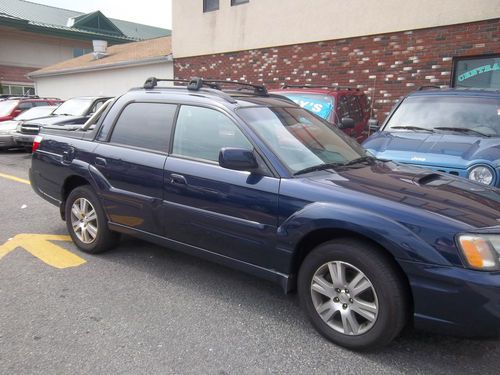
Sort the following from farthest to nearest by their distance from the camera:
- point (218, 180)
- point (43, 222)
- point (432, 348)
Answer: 1. point (43, 222)
2. point (218, 180)
3. point (432, 348)

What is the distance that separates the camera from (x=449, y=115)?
222 inches

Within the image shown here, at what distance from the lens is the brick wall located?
905 centimetres

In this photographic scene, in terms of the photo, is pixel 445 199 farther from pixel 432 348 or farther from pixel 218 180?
pixel 218 180

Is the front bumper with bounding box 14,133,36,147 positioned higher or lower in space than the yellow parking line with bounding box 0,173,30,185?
higher

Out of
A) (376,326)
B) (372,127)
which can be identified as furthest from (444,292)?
(372,127)

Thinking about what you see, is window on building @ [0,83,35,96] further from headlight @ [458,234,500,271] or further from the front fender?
headlight @ [458,234,500,271]

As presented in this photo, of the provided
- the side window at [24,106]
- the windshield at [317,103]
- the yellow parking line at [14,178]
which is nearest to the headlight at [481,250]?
the windshield at [317,103]

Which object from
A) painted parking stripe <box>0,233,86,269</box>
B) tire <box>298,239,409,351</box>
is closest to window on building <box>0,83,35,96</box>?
painted parking stripe <box>0,233,86,269</box>

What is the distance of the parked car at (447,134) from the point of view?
4547 mm

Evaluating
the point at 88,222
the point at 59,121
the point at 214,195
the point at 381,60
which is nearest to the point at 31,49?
the point at 59,121

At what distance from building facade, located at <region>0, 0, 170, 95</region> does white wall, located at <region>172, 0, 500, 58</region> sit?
62.8 ft

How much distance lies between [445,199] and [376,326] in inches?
35.9

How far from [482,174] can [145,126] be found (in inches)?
131

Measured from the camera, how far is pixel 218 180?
11.0ft
